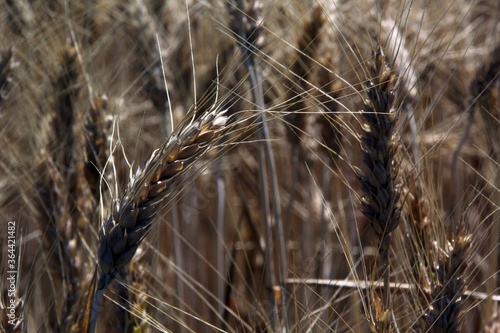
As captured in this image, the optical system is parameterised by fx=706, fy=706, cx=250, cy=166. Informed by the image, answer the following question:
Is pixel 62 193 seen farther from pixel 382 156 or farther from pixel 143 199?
pixel 382 156

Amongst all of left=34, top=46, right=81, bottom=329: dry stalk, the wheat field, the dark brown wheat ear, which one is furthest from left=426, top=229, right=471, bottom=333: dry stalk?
left=34, top=46, right=81, bottom=329: dry stalk

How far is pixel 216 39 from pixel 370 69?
1260 mm

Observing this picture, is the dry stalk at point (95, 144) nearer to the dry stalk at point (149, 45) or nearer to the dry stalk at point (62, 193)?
→ the dry stalk at point (62, 193)

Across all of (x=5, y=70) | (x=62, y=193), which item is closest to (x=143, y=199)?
(x=62, y=193)

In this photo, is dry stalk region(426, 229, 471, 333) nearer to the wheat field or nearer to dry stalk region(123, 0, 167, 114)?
the wheat field

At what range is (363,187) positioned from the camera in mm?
1047

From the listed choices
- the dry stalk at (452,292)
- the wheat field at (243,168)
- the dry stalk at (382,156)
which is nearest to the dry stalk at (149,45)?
the wheat field at (243,168)

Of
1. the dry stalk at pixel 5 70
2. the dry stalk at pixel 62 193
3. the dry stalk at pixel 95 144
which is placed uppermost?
the dry stalk at pixel 5 70

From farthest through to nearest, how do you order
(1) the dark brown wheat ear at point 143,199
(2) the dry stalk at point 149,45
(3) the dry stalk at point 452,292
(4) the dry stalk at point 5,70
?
(2) the dry stalk at point 149,45 → (4) the dry stalk at point 5,70 → (3) the dry stalk at point 452,292 → (1) the dark brown wheat ear at point 143,199

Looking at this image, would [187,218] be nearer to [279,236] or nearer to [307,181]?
[307,181]

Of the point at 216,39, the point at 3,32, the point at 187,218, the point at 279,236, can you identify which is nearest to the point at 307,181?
the point at 187,218

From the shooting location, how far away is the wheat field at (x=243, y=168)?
991 mm

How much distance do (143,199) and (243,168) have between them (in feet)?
5.51

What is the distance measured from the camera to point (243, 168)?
8.38 ft
